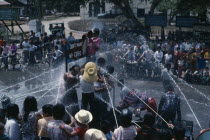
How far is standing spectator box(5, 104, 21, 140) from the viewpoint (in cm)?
621

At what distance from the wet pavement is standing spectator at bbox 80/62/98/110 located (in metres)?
2.94

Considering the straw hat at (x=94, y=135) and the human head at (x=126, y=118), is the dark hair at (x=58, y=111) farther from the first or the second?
the human head at (x=126, y=118)

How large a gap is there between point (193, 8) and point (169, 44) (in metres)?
10.7

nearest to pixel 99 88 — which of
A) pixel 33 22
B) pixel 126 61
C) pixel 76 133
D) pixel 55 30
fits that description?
pixel 76 133

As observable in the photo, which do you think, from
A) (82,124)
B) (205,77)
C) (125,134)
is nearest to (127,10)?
(205,77)

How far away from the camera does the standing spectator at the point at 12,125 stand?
6.21 metres

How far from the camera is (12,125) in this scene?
20.5ft

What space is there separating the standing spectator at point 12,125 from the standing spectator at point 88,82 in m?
3.07

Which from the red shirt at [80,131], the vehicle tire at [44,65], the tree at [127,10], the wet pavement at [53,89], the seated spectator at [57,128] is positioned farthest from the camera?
the tree at [127,10]

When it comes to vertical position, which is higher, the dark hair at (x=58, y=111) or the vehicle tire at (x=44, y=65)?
the dark hair at (x=58, y=111)

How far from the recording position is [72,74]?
376 inches

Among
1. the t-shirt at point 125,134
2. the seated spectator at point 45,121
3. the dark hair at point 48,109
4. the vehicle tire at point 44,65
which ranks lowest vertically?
the vehicle tire at point 44,65

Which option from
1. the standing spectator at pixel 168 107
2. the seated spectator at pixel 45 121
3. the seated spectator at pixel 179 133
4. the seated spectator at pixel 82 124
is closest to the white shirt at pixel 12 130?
the seated spectator at pixel 45 121

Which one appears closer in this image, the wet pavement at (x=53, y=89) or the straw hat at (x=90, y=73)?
the straw hat at (x=90, y=73)
